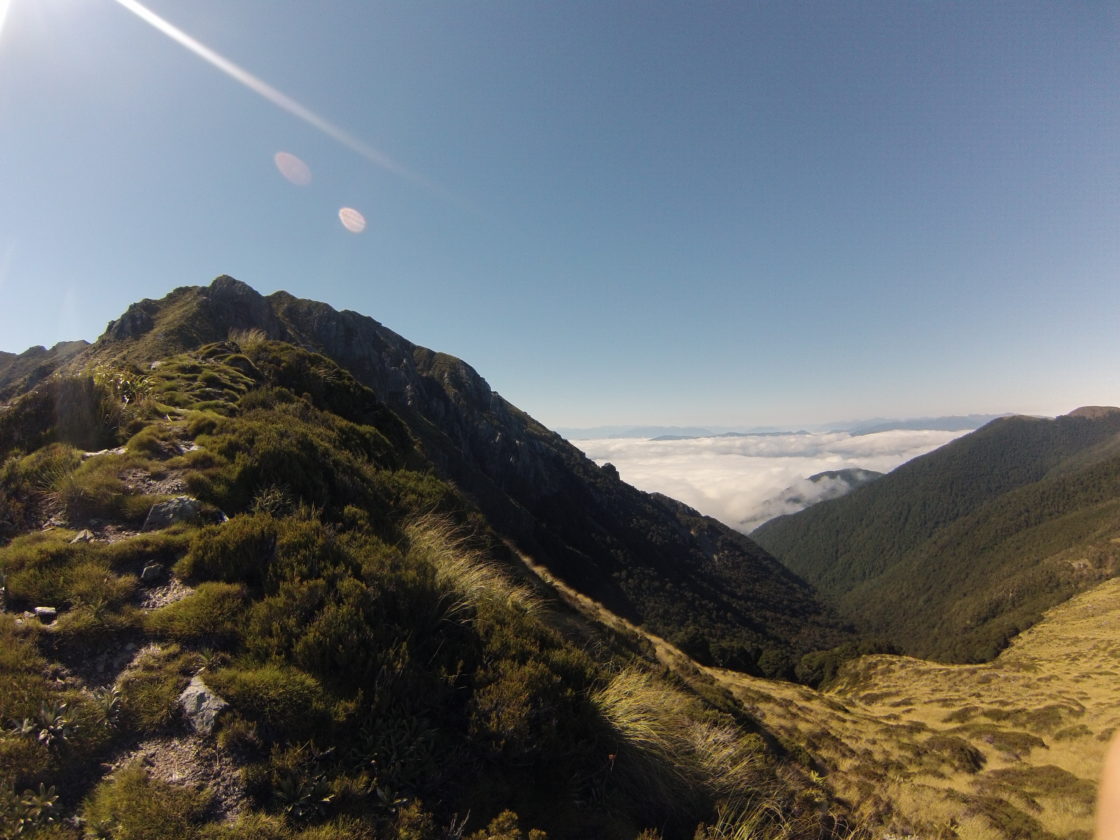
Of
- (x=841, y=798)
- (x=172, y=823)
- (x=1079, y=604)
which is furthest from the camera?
(x=1079, y=604)

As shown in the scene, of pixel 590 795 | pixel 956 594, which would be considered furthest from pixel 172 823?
pixel 956 594

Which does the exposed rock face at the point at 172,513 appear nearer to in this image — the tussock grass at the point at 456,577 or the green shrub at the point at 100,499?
the green shrub at the point at 100,499

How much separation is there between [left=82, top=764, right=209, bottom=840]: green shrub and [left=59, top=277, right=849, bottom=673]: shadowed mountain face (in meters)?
17.3

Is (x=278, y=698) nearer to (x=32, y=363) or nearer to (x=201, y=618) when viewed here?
(x=201, y=618)

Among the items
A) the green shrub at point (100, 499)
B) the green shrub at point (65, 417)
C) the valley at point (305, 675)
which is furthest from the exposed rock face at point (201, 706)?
the green shrub at point (65, 417)

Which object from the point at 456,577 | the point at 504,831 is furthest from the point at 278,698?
the point at 456,577

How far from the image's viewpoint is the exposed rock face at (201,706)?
4.01 meters

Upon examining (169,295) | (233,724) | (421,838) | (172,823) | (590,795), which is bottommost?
(590,795)

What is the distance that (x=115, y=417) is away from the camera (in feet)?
31.7

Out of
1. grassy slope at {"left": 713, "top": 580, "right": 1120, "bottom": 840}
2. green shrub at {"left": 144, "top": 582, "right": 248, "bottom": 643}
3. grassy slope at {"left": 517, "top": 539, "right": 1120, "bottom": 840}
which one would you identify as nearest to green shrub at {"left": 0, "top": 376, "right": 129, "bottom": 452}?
green shrub at {"left": 144, "top": 582, "right": 248, "bottom": 643}

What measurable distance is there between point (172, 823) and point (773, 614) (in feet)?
508

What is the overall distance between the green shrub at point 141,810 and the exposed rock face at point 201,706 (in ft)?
1.53

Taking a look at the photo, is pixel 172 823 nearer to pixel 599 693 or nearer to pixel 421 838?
pixel 421 838

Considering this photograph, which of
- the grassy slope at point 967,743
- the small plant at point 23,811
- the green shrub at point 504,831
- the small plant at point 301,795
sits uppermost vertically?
the small plant at point 23,811
